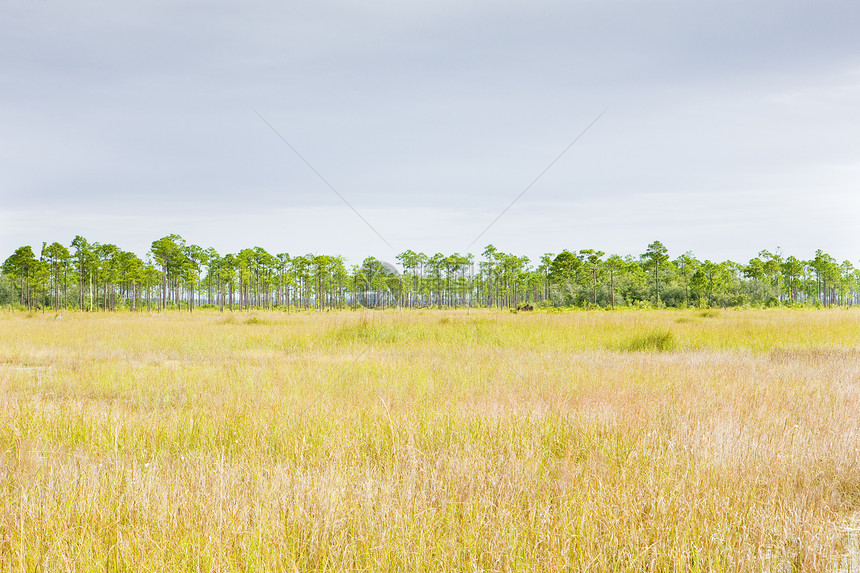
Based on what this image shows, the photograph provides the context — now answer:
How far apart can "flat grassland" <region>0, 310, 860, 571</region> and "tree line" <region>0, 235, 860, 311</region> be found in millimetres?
36244

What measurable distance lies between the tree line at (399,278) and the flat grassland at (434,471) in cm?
3624

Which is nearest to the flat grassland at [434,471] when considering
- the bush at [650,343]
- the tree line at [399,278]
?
the bush at [650,343]

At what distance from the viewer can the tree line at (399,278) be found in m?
56.4

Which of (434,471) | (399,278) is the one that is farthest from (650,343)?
(399,278)

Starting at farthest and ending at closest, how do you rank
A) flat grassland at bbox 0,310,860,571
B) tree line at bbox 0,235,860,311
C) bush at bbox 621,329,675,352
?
tree line at bbox 0,235,860,311 < bush at bbox 621,329,675,352 < flat grassland at bbox 0,310,860,571

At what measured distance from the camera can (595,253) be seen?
58.0 meters

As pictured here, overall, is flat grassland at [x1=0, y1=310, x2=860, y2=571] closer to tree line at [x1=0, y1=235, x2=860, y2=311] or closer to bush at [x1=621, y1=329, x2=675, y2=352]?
bush at [x1=621, y1=329, x2=675, y2=352]

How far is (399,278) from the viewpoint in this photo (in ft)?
266

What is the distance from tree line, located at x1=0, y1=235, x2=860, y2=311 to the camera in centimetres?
5644

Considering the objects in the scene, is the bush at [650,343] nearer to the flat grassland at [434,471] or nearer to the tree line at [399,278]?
the flat grassland at [434,471]

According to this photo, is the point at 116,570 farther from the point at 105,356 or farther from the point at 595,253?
the point at 595,253

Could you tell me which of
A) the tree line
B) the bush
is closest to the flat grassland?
the bush

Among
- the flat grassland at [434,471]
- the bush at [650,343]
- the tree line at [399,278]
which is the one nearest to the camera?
the flat grassland at [434,471]

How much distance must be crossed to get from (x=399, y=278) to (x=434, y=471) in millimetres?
77998
